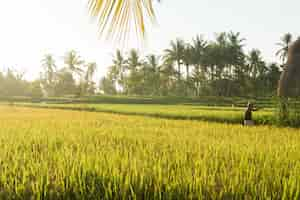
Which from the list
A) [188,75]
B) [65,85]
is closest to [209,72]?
[188,75]

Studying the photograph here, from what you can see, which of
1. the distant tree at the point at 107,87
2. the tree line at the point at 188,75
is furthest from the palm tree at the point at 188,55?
the distant tree at the point at 107,87

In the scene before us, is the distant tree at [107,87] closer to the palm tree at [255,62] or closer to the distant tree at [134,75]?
the distant tree at [134,75]

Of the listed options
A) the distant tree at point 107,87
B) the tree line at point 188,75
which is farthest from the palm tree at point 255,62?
the distant tree at point 107,87

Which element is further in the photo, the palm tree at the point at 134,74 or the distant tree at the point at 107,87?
the distant tree at the point at 107,87

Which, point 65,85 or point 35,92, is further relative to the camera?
point 65,85

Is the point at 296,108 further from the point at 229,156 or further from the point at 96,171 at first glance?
the point at 96,171

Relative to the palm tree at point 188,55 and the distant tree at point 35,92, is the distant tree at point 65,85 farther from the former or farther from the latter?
the palm tree at point 188,55

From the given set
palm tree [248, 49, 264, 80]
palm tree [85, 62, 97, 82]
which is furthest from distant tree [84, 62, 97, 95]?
palm tree [248, 49, 264, 80]

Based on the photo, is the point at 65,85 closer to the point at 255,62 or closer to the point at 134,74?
the point at 134,74

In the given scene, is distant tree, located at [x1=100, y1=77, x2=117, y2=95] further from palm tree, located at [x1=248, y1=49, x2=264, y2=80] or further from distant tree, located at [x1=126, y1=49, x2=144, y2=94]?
palm tree, located at [x1=248, y1=49, x2=264, y2=80]

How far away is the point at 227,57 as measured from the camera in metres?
40.1

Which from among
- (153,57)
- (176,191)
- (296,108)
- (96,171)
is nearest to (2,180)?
(96,171)

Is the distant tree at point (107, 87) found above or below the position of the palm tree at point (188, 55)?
below

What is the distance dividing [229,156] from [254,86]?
38209 mm
